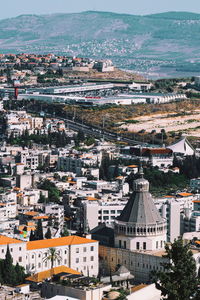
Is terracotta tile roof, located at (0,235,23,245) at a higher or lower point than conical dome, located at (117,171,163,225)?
lower

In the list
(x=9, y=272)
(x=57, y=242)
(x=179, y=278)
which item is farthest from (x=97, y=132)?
(x=179, y=278)

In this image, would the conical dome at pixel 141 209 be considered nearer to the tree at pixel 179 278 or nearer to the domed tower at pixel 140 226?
the domed tower at pixel 140 226

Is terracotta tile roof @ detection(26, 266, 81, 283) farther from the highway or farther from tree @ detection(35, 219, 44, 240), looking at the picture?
the highway

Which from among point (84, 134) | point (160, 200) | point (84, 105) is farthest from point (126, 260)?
point (84, 105)

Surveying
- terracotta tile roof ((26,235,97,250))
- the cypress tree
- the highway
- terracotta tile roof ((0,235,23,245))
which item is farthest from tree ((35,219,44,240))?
the highway

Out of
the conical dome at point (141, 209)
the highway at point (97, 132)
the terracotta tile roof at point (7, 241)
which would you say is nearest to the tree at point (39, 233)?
the terracotta tile roof at point (7, 241)
